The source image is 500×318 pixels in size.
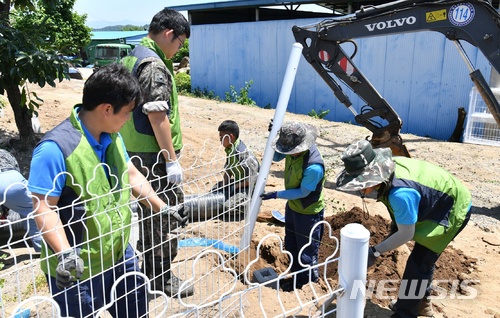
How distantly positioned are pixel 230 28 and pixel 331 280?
10.6 metres

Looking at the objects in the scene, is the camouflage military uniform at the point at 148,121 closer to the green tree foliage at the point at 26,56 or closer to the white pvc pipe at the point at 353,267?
the white pvc pipe at the point at 353,267

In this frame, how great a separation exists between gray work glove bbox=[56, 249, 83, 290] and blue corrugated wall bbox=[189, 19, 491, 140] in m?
9.09

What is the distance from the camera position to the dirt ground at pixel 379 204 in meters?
3.51

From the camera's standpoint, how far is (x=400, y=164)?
267 centimetres

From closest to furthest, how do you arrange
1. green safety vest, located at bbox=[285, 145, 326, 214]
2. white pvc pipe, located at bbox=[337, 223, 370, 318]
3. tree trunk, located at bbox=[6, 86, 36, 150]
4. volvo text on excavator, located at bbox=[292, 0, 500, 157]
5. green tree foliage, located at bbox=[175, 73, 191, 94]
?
white pvc pipe, located at bbox=[337, 223, 370, 318] < green safety vest, located at bbox=[285, 145, 326, 214] < volvo text on excavator, located at bbox=[292, 0, 500, 157] < tree trunk, located at bbox=[6, 86, 36, 150] < green tree foliage, located at bbox=[175, 73, 191, 94]

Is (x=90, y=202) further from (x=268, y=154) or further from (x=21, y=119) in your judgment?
(x=21, y=119)

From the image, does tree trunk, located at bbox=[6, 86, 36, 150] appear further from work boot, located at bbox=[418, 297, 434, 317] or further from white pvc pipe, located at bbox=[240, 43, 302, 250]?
work boot, located at bbox=[418, 297, 434, 317]

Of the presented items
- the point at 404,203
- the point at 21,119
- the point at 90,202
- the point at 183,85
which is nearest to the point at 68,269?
the point at 90,202

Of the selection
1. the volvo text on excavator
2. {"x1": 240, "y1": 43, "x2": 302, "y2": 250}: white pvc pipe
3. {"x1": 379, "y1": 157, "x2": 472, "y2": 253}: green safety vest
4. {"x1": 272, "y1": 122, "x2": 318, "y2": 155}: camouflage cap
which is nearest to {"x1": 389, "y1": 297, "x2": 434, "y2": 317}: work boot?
{"x1": 379, "y1": 157, "x2": 472, "y2": 253}: green safety vest

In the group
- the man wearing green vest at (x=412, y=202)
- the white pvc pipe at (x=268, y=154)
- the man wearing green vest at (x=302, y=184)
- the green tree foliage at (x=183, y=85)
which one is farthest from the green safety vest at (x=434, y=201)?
the green tree foliage at (x=183, y=85)

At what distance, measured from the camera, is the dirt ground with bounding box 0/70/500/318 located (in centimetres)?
351

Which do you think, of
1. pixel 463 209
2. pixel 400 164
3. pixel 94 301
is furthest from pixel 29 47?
pixel 463 209

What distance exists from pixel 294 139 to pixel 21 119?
4.95 metres

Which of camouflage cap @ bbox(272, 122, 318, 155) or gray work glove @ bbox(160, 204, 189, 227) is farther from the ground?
camouflage cap @ bbox(272, 122, 318, 155)
